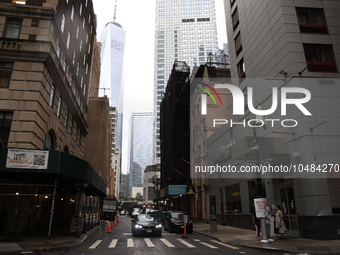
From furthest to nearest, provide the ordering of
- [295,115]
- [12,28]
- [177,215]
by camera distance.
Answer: [177,215] < [12,28] < [295,115]

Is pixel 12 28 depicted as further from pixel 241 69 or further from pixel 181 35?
pixel 181 35

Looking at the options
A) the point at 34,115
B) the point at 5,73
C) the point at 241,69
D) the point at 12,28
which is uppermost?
the point at 241,69

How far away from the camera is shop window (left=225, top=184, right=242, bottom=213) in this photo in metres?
24.2

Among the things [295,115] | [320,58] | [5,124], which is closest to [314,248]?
[295,115]

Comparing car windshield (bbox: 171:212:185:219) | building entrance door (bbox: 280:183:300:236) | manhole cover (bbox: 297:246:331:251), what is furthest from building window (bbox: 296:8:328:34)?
car windshield (bbox: 171:212:185:219)

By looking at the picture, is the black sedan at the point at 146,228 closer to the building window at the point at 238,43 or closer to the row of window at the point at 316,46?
the row of window at the point at 316,46

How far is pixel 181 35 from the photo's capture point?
152 metres

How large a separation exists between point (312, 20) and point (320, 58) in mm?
3314

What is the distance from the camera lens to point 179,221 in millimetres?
20938

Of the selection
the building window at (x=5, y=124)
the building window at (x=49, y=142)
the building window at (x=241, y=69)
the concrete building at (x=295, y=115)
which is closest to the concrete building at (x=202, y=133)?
the building window at (x=241, y=69)

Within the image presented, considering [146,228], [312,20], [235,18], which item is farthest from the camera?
[235,18]

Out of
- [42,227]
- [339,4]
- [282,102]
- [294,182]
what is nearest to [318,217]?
[294,182]

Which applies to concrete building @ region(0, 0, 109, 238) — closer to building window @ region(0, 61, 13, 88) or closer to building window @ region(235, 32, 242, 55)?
building window @ region(0, 61, 13, 88)

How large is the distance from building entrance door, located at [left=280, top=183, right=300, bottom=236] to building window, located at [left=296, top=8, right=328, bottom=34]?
35.6ft
